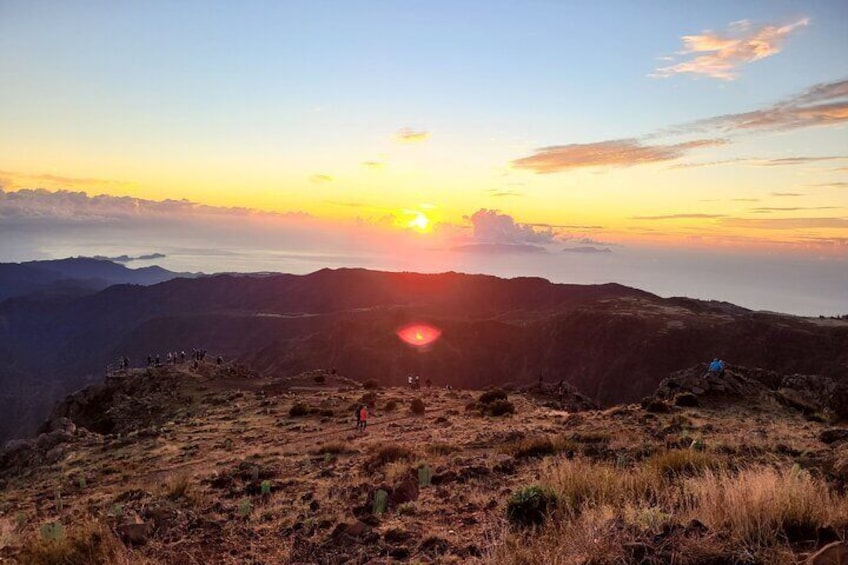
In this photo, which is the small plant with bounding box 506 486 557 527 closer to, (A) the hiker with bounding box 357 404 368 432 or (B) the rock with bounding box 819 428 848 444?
(B) the rock with bounding box 819 428 848 444

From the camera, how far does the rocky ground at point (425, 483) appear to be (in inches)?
209

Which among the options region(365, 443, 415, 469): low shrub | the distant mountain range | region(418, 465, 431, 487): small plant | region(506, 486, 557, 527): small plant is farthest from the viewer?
the distant mountain range

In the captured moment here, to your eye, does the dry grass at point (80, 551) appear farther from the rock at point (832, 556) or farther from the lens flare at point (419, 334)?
the lens flare at point (419, 334)

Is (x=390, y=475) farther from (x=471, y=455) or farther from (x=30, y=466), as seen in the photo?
(x=30, y=466)

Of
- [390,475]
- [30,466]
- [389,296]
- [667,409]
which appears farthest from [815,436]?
[389,296]

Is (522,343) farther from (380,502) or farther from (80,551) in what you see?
(80,551)

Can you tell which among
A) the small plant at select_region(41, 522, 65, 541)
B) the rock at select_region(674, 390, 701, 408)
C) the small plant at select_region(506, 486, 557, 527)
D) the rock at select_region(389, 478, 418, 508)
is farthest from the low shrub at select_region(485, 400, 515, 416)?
the small plant at select_region(41, 522, 65, 541)

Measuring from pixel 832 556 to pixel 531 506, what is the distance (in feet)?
11.3

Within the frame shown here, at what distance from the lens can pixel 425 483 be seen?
31.9ft

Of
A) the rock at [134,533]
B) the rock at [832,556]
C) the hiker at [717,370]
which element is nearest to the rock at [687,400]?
the hiker at [717,370]

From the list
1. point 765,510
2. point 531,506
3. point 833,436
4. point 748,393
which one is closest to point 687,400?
point 748,393

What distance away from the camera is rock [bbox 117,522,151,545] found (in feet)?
23.1

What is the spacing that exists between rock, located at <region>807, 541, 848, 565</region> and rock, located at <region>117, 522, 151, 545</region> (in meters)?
8.22

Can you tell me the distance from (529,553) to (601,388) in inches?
3430
